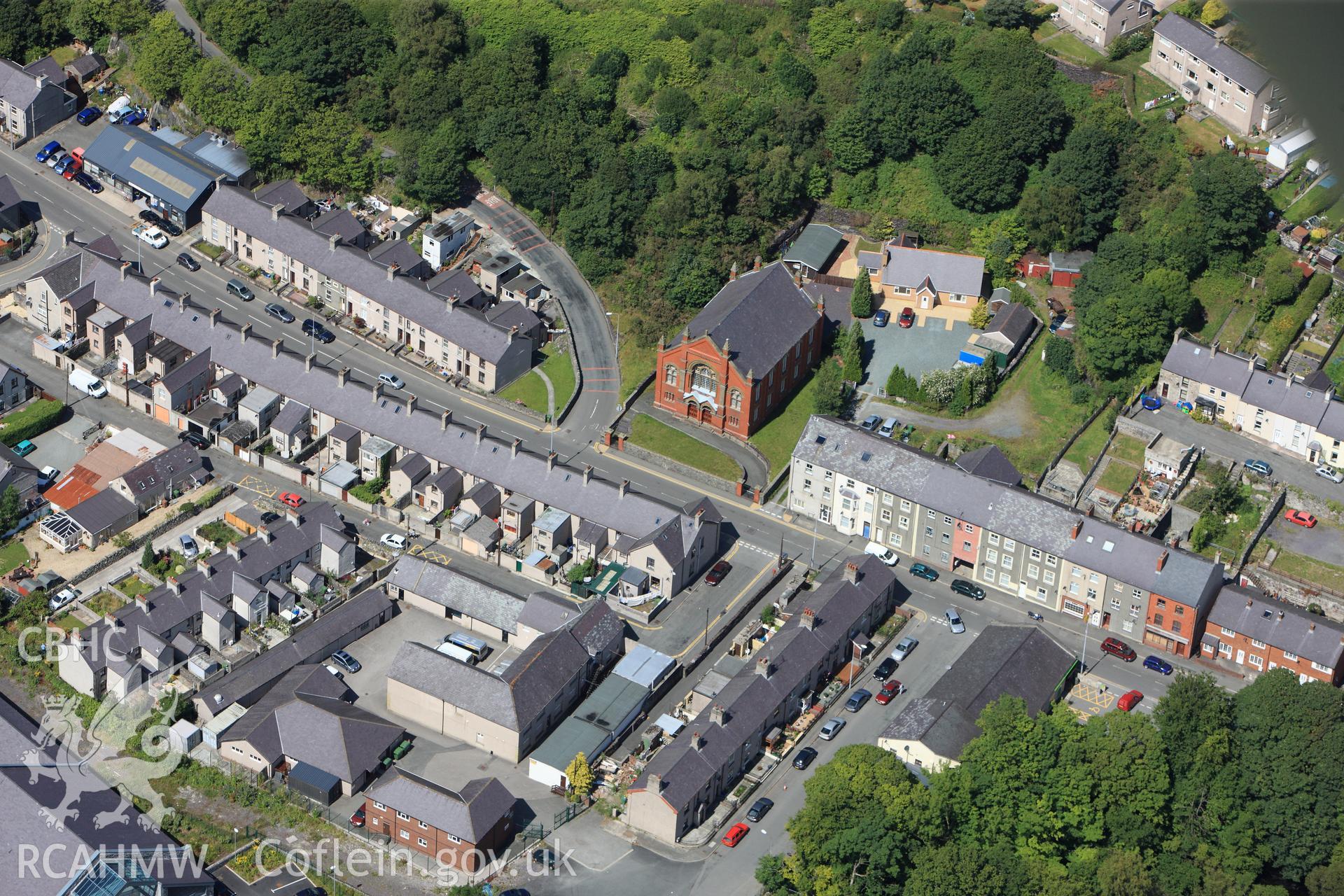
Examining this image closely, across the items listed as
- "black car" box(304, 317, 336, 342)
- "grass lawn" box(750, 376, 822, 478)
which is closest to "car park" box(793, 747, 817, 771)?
"grass lawn" box(750, 376, 822, 478)

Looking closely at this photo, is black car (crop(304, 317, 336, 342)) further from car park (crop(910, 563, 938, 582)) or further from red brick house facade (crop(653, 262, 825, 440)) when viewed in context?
car park (crop(910, 563, 938, 582))

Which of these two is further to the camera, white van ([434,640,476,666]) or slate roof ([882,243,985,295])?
slate roof ([882,243,985,295])

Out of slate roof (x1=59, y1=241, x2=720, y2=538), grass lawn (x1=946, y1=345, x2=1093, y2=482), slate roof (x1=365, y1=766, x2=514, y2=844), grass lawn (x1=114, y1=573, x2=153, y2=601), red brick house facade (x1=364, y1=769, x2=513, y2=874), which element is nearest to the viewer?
slate roof (x1=365, y1=766, x2=514, y2=844)

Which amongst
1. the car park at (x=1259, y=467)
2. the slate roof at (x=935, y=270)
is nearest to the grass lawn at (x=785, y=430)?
the slate roof at (x=935, y=270)

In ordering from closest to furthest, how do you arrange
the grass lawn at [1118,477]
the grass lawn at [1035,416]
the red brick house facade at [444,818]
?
the red brick house facade at [444,818]
the grass lawn at [1118,477]
the grass lawn at [1035,416]

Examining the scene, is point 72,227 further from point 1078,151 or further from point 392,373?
point 1078,151

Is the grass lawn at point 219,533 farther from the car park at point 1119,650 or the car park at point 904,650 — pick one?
the car park at point 1119,650
